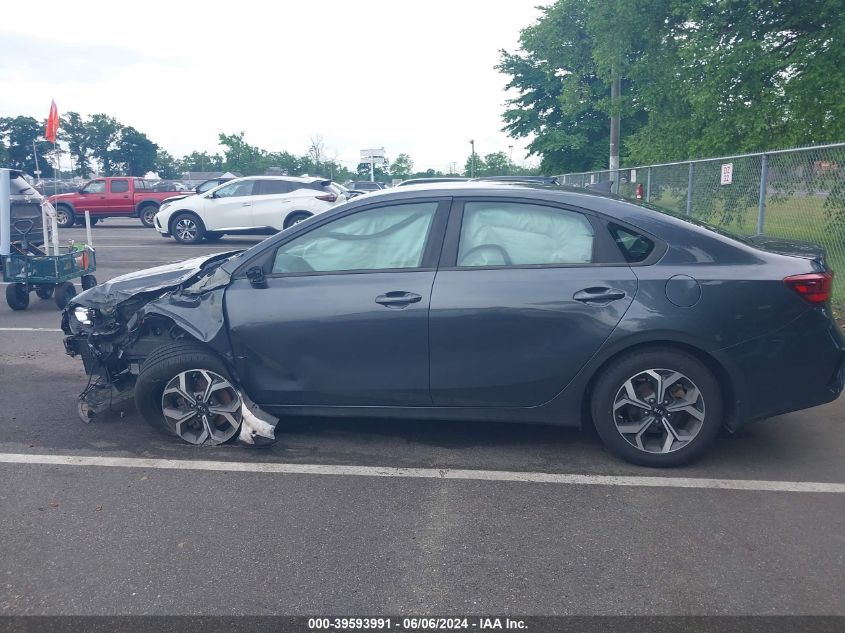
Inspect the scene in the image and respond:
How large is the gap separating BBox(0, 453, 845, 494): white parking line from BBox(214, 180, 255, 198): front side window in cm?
1527

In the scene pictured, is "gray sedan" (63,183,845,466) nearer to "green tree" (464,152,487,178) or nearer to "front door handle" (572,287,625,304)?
"front door handle" (572,287,625,304)

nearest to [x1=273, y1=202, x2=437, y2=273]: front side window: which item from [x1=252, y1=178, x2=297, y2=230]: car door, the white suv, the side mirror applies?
the side mirror

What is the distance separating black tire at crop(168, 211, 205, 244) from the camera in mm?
19547

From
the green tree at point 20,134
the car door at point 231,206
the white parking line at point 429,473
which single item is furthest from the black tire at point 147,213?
the green tree at point 20,134

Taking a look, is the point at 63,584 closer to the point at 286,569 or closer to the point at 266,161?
the point at 286,569

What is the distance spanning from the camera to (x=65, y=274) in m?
9.52

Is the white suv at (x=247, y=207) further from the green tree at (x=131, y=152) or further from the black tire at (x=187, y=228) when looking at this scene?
the green tree at (x=131, y=152)

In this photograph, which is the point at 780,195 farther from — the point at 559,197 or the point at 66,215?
the point at 66,215

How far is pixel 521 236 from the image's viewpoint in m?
4.43

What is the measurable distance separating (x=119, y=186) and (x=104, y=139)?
57.4m

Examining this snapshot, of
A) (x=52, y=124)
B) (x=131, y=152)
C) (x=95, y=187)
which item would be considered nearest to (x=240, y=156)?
(x=131, y=152)

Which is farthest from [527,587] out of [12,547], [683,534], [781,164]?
[781,164]

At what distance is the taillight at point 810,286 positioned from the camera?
161 inches

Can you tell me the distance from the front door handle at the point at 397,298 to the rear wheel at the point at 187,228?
16.3 m
